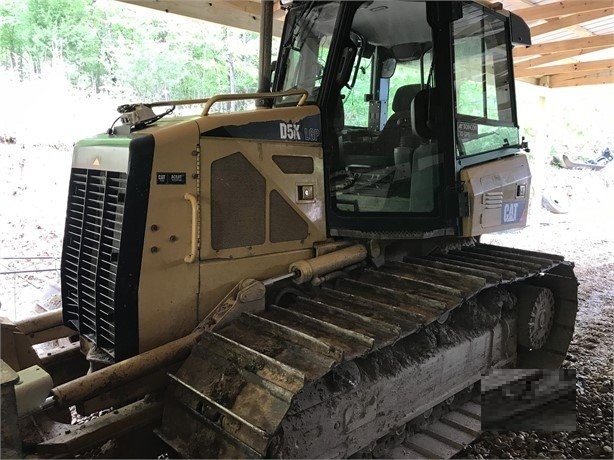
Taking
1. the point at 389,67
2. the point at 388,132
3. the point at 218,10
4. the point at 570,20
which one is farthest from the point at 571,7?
the point at 218,10

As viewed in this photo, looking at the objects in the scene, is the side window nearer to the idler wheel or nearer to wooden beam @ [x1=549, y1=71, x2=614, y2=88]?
the idler wheel

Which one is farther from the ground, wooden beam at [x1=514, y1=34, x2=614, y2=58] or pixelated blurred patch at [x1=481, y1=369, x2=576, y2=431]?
wooden beam at [x1=514, y1=34, x2=614, y2=58]

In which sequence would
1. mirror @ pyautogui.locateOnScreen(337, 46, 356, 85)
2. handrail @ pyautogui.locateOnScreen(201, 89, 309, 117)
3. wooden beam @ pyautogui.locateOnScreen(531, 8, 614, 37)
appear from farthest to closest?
wooden beam @ pyautogui.locateOnScreen(531, 8, 614, 37), mirror @ pyautogui.locateOnScreen(337, 46, 356, 85), handrail @ pyautogui.locateOnScreen(201, 89, 309, 117)

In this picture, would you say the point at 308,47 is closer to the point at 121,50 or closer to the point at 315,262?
the point at 315,262

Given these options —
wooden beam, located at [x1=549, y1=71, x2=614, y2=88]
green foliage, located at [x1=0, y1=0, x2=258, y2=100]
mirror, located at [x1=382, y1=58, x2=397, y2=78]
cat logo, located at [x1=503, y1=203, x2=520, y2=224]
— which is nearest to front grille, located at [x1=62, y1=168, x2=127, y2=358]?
mirror, located at [x1=382, y1=58, x2=397, y2=78]

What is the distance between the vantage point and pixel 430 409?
3414 millimetres

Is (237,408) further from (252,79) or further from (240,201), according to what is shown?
(252,79)

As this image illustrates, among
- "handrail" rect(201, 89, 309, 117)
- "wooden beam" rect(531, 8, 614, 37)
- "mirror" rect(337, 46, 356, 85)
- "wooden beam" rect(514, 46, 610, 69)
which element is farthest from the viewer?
"wooden beam" rect(514, 46, 610, 69)

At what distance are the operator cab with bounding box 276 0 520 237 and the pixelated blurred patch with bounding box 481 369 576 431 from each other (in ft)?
3.53

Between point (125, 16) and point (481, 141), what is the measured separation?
9.74m

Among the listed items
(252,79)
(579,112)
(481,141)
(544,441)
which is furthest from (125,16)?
(579,112)

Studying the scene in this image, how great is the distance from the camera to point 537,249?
8758 mm

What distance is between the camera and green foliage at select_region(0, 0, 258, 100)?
9156 millimetres

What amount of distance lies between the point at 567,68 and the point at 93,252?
33.0 feet
